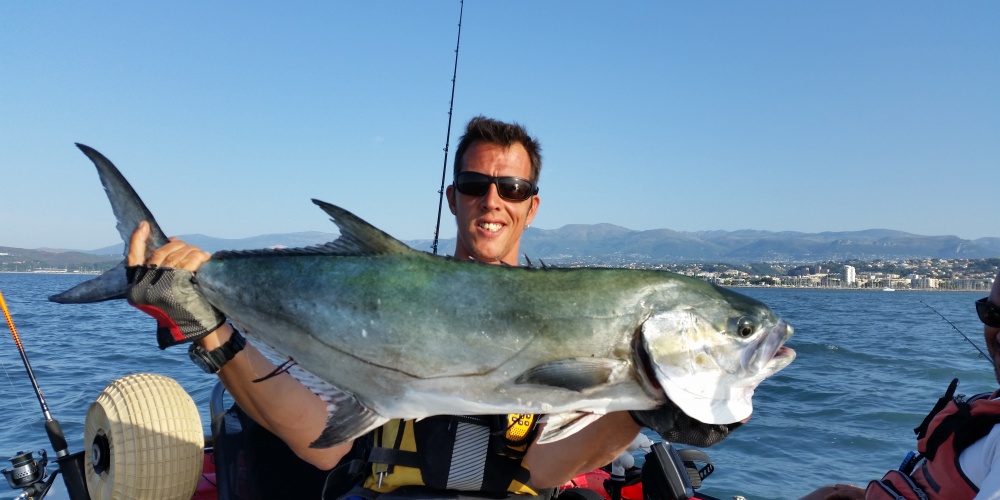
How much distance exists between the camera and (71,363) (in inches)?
624

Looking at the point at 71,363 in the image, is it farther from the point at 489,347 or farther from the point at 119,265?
the point at 489,347

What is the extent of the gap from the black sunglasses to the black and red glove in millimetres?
1488

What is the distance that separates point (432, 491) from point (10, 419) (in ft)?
34.2

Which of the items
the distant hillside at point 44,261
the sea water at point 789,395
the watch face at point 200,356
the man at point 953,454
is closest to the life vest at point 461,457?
the watch face at point 200,356

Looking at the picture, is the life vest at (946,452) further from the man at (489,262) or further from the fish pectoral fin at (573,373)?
the fish pectoral fin at (573,373)

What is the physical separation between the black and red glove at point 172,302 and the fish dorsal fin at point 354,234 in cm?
60

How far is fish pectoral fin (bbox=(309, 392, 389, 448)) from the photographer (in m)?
2.32

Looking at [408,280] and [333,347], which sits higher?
[408,280]

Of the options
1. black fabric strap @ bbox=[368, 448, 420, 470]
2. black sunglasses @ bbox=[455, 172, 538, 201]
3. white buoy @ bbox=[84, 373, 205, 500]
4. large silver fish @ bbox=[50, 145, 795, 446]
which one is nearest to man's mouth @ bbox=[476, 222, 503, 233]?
black sunglasses @ bbox=[455, 172, 538, 201]

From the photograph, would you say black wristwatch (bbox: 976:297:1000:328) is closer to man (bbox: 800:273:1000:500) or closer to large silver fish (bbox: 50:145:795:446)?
man (bbox: 800:273:1000:500)

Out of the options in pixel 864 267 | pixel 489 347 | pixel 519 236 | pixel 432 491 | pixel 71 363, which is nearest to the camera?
pixel 489 347

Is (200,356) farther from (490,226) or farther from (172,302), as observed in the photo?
(490,226)

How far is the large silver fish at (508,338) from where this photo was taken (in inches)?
88.1

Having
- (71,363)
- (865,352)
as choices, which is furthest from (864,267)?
(71,363)
